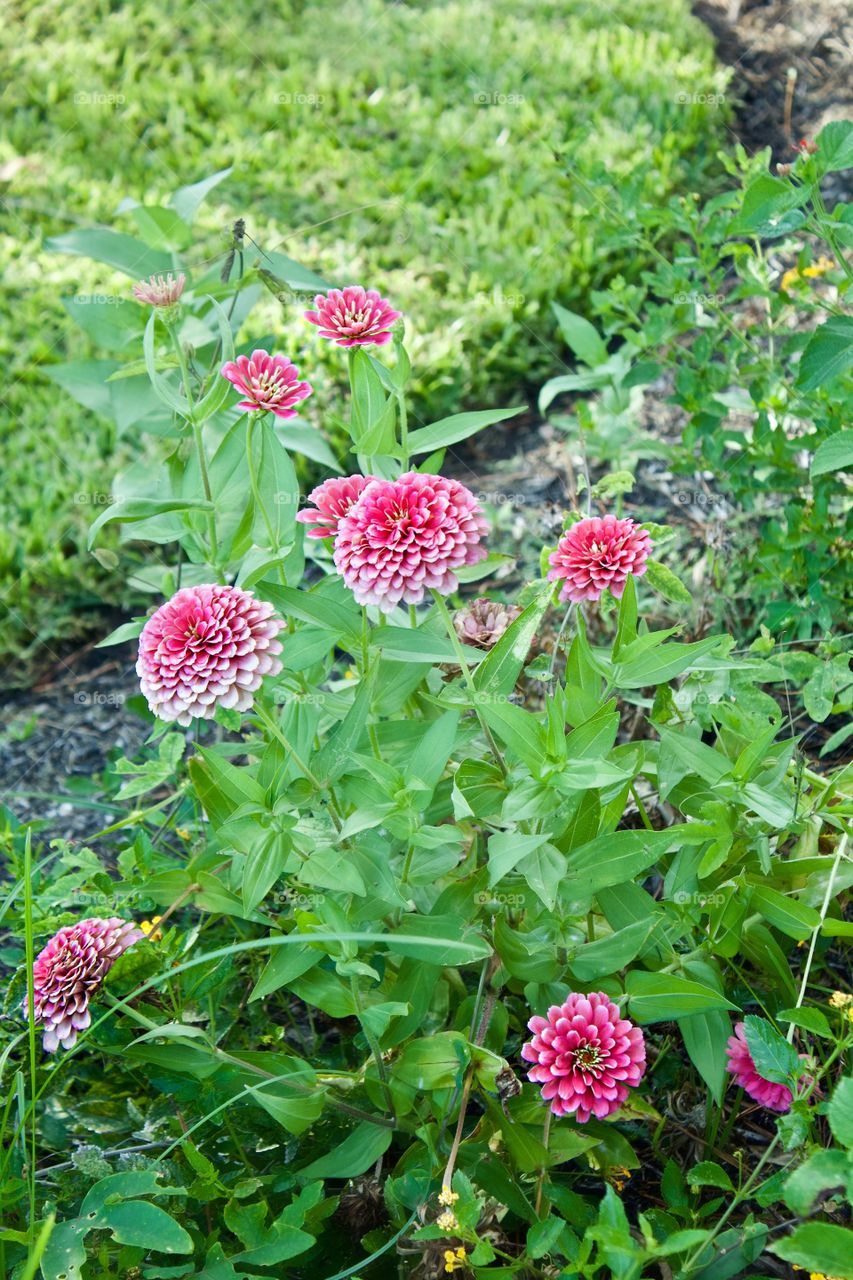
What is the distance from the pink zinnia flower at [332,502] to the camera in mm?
1617

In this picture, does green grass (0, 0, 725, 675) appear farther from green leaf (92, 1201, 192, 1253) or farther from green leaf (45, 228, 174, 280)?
green leaf (92, 1201, 192, 1253)

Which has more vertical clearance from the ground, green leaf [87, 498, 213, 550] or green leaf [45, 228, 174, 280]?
green leaf [87, 498, 213, 550]

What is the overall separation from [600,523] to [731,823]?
1.53ft

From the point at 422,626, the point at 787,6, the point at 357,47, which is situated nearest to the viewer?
the point at 422,626

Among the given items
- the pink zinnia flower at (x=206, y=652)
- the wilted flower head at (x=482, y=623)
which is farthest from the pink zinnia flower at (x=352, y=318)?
the wilted flower head at (x=482, y=623)

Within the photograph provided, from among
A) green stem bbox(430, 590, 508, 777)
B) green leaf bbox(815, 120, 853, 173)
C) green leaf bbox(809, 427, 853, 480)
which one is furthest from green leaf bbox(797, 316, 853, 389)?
green stem bbox(430, 590, 508, 777)

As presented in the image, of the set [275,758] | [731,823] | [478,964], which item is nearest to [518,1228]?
[478,964]

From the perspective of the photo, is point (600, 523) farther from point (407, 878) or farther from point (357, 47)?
point (357, 47)

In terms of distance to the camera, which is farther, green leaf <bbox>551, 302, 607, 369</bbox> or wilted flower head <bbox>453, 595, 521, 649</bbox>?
green leaf <bbox>551, 302, 607, 369</bbox>

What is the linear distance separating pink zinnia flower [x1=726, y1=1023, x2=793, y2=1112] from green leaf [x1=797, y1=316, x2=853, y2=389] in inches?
40.6

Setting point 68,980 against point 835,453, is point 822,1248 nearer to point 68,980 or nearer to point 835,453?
point 68,980

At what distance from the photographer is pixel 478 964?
6.44ft

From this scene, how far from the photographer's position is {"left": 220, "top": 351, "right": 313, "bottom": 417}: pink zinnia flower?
1676 millimetres

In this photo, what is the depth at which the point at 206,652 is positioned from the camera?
1437mm
